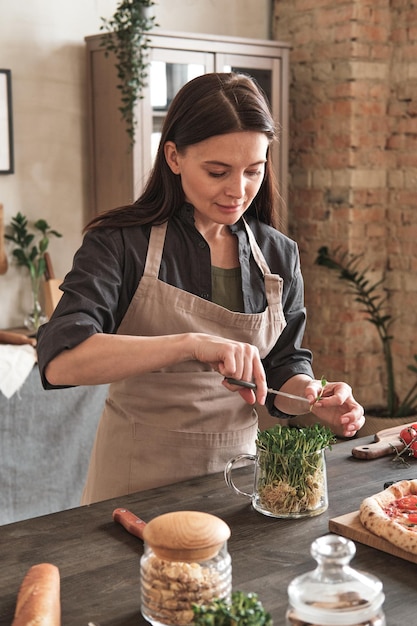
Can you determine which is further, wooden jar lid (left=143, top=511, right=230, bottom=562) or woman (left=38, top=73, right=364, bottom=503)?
woman (left=38, top=73, right=364, bottom=503)

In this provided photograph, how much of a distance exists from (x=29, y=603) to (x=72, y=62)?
3.45 m

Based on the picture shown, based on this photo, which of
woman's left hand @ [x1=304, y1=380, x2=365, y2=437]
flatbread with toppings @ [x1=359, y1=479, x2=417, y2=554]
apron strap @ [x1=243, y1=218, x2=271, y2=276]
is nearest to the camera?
flatbread with toppings @ [x1=359, y1=479, x2=417, y2=554]

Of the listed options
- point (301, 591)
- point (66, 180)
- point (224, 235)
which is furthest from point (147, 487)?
point (66, 180)

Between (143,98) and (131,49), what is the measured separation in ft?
0.73

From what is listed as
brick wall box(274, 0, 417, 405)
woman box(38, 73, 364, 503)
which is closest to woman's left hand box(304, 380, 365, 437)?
woman box(38, 73, 364, 503)

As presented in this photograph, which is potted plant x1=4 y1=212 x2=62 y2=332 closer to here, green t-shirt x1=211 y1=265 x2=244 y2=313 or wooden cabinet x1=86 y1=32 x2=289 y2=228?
wooden cabinet x1=86 y1=32 x2=289 y2=228

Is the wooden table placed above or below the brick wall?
below

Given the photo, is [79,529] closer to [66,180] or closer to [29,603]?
[29,603]

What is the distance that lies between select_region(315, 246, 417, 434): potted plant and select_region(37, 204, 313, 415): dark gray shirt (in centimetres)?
228

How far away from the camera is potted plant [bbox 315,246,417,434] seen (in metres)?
4.52

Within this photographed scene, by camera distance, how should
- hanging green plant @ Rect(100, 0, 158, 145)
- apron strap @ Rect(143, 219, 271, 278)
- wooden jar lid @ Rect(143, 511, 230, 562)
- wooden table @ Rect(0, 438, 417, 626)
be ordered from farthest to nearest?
hanging green plant @ Rect(100, 0, 158, 145) < apron strap @ Rect(143, 219, 271, 278) < wooden table @ Rect(0, 438, 417, 626) < wooden jar lid @ Rect(143, 511, 230, 562)

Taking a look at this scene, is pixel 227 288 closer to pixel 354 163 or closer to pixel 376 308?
pixel 354 163

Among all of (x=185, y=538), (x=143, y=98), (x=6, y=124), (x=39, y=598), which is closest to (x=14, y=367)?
(x=6, y=124)

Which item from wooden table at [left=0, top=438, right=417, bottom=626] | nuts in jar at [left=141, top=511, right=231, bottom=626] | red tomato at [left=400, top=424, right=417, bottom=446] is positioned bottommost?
wooden table at [left=0, top=438, right=417, bottom=626]
